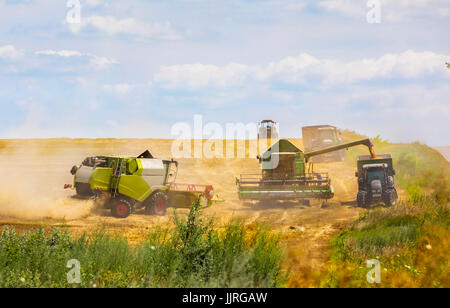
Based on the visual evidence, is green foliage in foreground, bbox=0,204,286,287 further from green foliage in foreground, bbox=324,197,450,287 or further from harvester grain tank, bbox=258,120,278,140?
harvester grain tank, bbox=258,120,278,140

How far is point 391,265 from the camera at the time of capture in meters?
12.5

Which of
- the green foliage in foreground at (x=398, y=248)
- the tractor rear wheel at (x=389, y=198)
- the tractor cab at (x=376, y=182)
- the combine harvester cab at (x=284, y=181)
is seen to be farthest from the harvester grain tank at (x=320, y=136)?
the green foliage in foreground at (x=398, y=248)

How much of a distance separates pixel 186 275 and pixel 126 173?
9.34 metres

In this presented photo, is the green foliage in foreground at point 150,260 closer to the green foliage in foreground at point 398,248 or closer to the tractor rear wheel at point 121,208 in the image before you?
the green foliage in foreground at point 398,248

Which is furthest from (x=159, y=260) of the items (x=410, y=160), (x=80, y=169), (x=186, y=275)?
(x=410, y=160)

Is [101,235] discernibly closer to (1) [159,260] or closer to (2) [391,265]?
(1) [159,260]

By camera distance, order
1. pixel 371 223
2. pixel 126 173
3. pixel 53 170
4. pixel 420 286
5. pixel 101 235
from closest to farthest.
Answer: pixel 420 286
pixel 101 235
pixel 371 223
pixel 126 173
pixel 53 170

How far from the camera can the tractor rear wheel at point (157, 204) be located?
19.3m

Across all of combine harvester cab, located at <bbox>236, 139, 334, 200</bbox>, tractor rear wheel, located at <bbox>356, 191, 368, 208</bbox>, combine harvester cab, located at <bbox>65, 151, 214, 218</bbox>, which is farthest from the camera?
combine harvester cab, located at <bbox>236, 139, 334, 200</bbox>

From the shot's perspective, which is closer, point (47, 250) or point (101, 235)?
point (47, 250)

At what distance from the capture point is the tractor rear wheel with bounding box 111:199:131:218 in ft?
61.8

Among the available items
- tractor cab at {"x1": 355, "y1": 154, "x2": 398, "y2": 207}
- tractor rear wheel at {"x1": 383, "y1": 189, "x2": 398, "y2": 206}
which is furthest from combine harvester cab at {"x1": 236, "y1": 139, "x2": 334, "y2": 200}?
tractor rear wheel at {"x1": 383, "y1": 189, "x2": 398, "y2": 206}

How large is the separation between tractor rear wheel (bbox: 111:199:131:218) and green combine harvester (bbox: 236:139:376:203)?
5.33 metres

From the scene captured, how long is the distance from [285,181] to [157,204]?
20.8 ft
